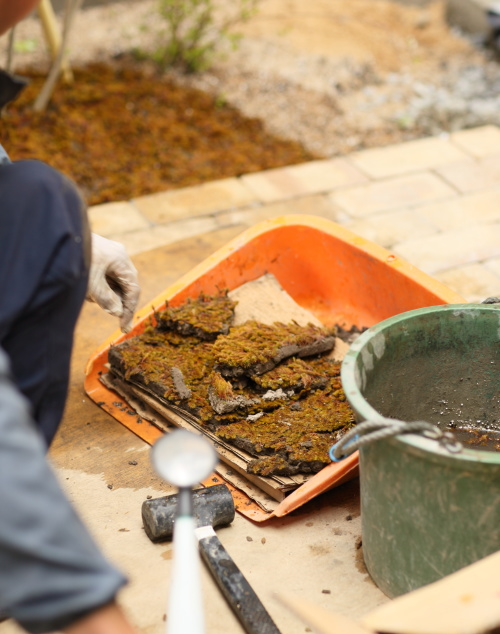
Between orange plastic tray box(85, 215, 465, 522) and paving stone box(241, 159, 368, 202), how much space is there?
932 millimetres

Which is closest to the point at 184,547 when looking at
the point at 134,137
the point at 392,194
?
the point at 392,194

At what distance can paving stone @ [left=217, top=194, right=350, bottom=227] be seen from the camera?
3322 mm

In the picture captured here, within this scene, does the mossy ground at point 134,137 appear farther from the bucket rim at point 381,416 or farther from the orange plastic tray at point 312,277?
the bucket rim at point 381,416

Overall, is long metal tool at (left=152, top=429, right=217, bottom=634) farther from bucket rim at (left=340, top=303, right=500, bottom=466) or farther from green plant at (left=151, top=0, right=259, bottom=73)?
green plant at (left=151, top=0, right=259, bottom=73)

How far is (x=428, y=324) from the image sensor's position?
5.78 feet

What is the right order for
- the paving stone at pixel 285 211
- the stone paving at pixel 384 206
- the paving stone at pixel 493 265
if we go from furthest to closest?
the paving stone at pixel 285 211 → the stone paving at pixel 384 206 → the paving stone at pixel 493 265

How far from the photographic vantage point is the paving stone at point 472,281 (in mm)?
2795

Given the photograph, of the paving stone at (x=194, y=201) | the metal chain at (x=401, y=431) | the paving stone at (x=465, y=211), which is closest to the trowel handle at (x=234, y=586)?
the metal chain at (x=401, y=431)

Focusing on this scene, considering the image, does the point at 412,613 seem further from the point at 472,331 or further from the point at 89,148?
the point at 89,148

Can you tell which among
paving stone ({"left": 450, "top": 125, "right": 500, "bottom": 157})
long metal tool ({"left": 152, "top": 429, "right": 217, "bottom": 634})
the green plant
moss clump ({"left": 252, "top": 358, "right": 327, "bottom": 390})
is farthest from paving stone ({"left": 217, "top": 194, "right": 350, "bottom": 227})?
long metal tool ({"left": 152, "top": 429, "right": 217, "bottom": 634})

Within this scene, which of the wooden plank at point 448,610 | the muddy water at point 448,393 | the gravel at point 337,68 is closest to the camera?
the wooden plank at point 448,610

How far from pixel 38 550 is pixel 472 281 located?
7.72ft

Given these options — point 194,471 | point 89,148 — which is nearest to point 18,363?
point 194,471

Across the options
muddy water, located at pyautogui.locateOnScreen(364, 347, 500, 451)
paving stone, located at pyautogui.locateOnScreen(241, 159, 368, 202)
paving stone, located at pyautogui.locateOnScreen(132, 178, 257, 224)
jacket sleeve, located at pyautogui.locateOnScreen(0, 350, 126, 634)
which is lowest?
paving stone, located at pyautogui.locateOnScreen(132, 178, 257, 224)
